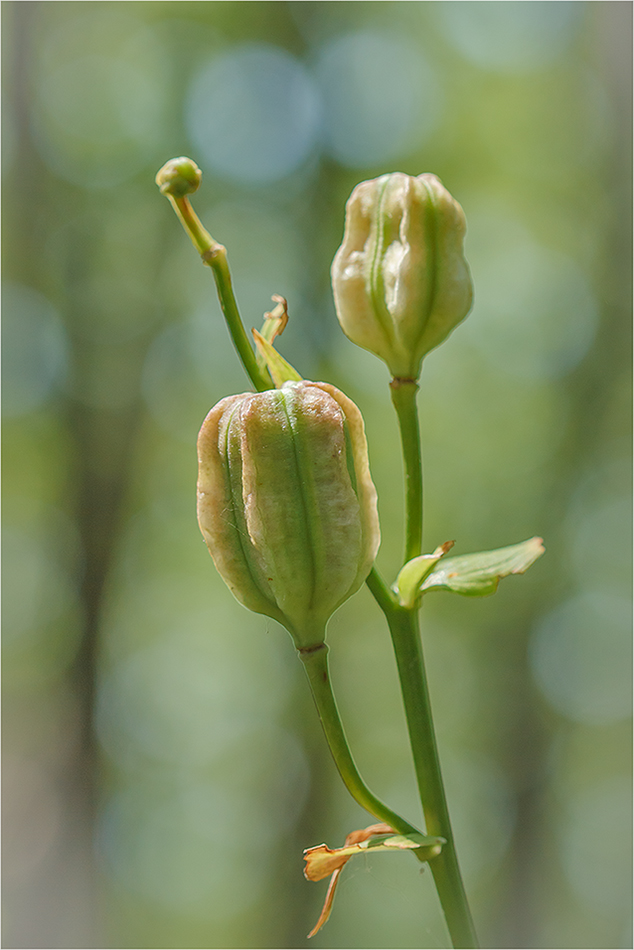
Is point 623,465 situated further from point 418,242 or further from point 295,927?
point 418,242

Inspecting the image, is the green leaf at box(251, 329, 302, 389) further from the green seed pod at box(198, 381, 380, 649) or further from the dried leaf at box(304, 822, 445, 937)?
the dried leaf at box(304, 822, 445, 937)

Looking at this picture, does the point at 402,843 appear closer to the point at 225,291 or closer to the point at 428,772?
the point at 428,772

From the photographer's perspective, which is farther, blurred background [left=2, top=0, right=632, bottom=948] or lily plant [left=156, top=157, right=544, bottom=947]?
blurred background [left=2, top=0, right=632, bottom=948]

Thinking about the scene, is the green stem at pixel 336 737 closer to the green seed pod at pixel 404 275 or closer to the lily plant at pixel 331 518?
the lily plant at pixel 331 518

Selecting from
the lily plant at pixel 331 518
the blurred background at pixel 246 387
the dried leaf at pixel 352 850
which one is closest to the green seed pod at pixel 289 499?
the lily plant at pixel 331 518

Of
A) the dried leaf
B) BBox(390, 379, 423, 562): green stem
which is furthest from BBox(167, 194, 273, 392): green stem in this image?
the dried leaf

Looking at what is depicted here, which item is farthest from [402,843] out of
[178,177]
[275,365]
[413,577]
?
[178,177]

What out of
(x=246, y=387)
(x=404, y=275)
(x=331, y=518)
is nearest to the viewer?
(x=331, y=518)
